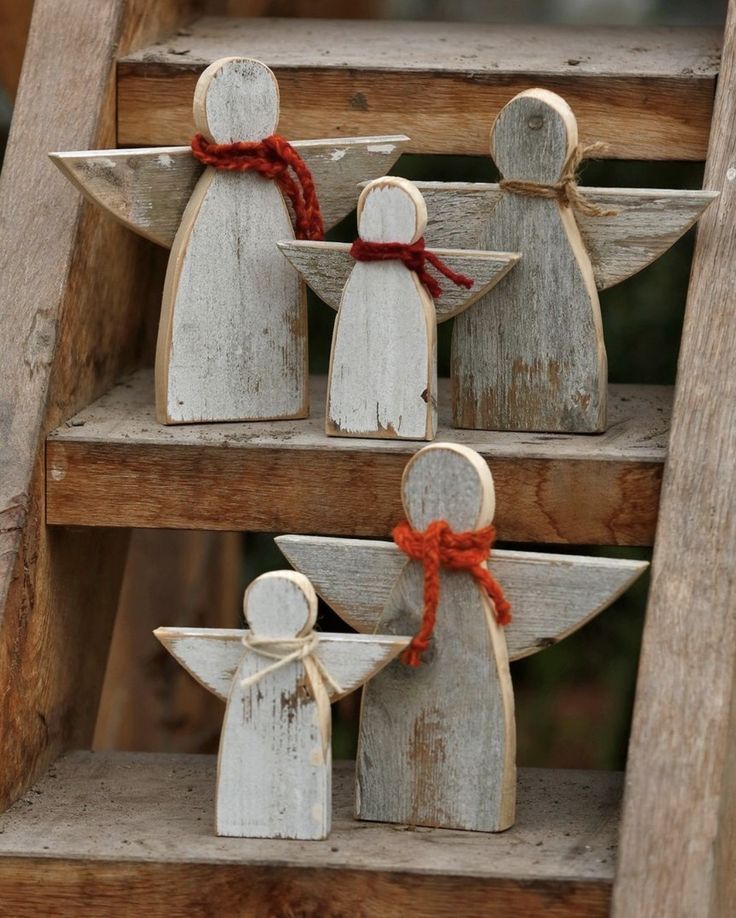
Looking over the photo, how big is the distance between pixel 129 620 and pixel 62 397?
1.04 meters

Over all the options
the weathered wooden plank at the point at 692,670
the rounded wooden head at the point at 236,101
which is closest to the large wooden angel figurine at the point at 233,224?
the rounded wooden head at the point at 236,101

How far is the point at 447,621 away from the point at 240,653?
18 cm

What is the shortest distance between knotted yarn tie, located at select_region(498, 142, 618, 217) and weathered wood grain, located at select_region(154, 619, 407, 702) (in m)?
0.45

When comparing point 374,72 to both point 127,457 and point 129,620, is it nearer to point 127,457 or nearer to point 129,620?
point 127,457

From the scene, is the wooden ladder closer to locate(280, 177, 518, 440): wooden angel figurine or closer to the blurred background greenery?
locate(280, 177, 518, 440): wooden angel figurine

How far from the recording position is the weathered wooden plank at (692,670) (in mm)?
1174

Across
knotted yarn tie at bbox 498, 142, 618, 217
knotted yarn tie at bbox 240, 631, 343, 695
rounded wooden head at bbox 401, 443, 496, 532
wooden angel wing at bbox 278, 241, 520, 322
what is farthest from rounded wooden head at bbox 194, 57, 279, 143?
knotted yarn tie at bbox 240, 631, 343, 695

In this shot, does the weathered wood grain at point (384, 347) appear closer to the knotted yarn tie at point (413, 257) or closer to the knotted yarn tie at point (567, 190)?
the knotted yarn tie at point (413, 257)

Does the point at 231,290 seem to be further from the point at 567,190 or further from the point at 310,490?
the point at 567,190

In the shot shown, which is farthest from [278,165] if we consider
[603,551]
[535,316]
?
[603,551]

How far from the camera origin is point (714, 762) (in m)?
1.20

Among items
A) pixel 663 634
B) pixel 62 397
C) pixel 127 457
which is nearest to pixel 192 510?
pixel 127 457

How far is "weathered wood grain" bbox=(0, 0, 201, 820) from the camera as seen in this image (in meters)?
1.40

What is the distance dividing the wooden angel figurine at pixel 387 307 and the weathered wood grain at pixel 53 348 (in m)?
0.25
